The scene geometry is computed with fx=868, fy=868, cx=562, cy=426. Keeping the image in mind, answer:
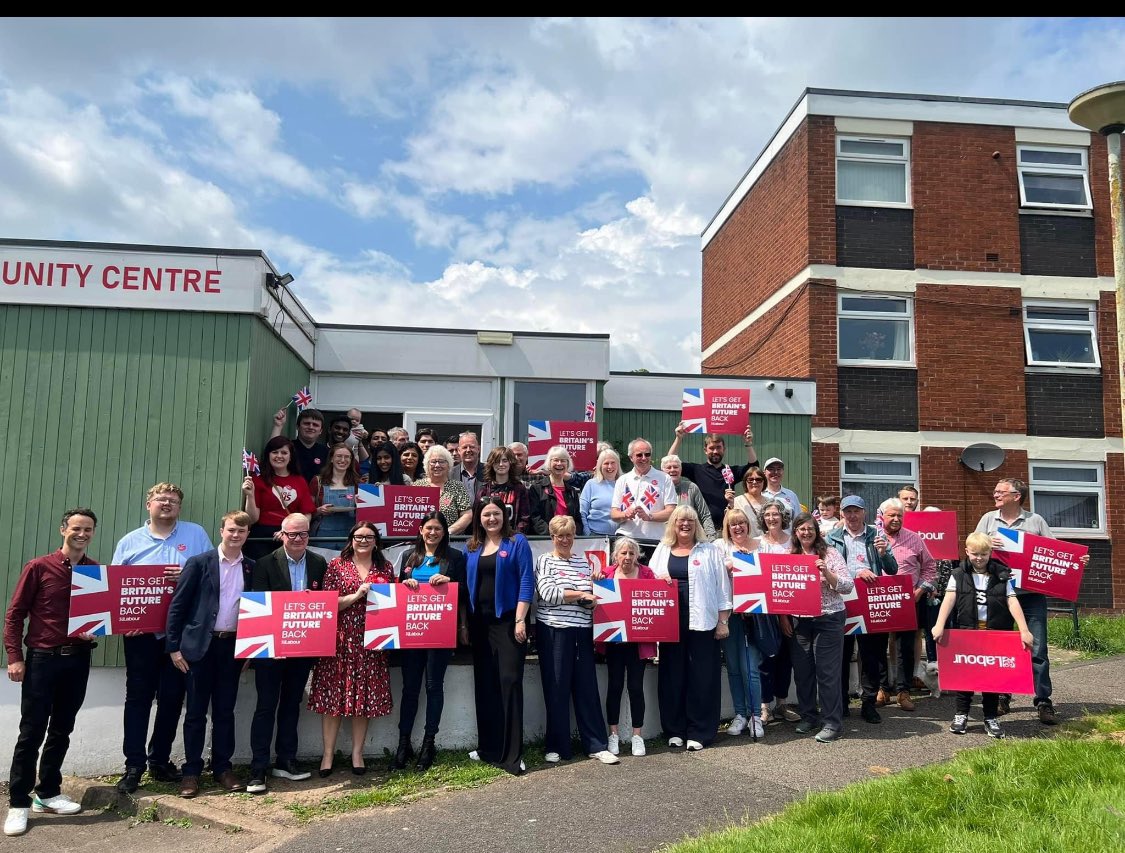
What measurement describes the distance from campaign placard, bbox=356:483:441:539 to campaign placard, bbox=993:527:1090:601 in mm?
5065

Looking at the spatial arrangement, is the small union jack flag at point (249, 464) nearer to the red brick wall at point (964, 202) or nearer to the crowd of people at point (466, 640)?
the crowd of people at point (466, 640)

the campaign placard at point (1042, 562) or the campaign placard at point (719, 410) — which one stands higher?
the campaign placard at point (719, 410)

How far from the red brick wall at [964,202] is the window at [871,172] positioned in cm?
26

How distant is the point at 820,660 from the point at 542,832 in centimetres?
296

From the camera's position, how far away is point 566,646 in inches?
278

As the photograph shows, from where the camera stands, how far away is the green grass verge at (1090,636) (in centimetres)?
1052

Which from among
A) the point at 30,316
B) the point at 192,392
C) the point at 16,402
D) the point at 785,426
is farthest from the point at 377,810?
the point at 785,426

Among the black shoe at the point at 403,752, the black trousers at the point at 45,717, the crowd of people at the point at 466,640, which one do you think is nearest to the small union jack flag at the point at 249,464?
the crowd of people at the point at 466,640

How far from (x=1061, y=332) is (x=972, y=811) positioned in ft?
45.0

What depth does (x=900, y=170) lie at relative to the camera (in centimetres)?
1633

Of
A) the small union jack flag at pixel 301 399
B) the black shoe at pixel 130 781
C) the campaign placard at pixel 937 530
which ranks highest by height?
the small union jack flag at pixel 301 399

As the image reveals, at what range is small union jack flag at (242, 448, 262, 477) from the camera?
7.91 metres
